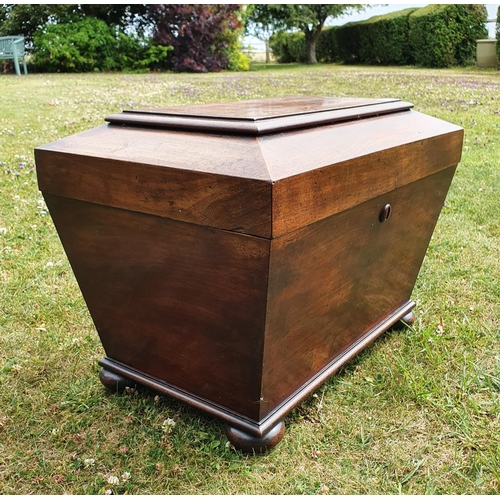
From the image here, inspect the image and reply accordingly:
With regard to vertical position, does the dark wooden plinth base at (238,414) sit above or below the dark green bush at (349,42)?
below

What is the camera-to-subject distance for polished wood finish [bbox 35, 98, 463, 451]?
119 cm

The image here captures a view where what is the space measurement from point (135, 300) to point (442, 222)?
220cm

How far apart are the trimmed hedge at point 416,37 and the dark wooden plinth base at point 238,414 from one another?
1281 centimetres

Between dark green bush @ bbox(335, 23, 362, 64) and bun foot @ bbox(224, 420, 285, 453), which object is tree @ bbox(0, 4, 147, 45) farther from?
bun foot @ bbox(224, 420, 285, 453)

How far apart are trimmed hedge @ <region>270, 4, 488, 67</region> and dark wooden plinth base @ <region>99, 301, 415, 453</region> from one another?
42.0 ft

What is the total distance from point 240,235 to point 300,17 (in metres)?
18.6

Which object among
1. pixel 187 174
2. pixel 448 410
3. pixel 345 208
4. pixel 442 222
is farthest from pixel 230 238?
pixel 442 222

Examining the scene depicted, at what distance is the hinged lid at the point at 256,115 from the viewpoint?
4.23 feet

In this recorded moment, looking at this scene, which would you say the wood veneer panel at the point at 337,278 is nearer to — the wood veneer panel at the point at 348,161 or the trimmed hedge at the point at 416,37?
the wood veneer panel at the point at 348,161

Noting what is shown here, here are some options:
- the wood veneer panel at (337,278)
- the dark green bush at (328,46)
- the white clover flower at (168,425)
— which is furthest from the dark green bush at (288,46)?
the white clover flower at (168,425)

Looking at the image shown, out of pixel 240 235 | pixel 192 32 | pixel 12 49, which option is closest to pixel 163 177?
pixel 240 235

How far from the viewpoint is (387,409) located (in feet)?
5.40

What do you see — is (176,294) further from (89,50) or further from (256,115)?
(89,50)

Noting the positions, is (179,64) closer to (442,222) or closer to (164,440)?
(442,222)
